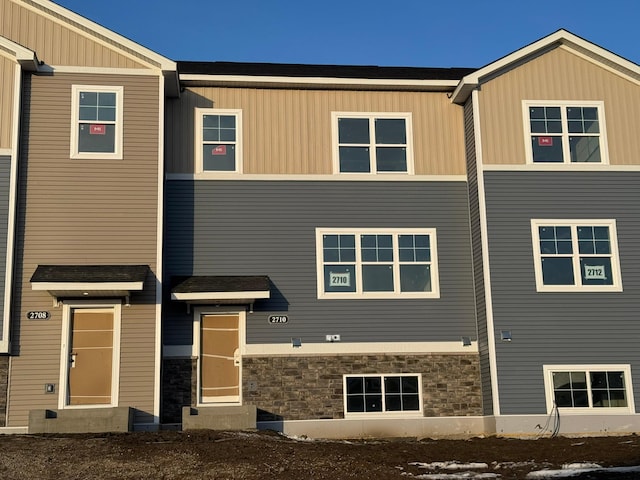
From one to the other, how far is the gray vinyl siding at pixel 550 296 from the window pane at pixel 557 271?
30 cm

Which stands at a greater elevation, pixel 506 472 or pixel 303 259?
pixel 303 259

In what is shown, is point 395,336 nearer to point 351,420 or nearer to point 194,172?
point 351,420

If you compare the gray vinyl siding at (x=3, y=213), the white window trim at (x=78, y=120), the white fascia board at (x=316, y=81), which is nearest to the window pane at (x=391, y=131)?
the white fascia board at (x=316, y=81)

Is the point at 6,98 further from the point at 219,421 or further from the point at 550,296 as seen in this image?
the point at 550,296

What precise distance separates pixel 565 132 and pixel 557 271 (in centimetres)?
318

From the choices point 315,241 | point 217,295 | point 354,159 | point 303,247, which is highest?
point 354,159

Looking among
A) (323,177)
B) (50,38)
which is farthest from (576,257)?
(50,38)

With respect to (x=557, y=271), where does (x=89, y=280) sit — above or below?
below

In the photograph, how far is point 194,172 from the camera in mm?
18672

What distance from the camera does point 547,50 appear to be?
19.3 meters

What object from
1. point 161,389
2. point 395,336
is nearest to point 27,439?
point 161,389

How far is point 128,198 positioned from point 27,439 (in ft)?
17.1

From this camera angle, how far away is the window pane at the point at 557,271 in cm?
1830

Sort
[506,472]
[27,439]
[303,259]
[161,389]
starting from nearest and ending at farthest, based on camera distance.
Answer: [506,472] < [27,439] < [161,389] < [303,259]
